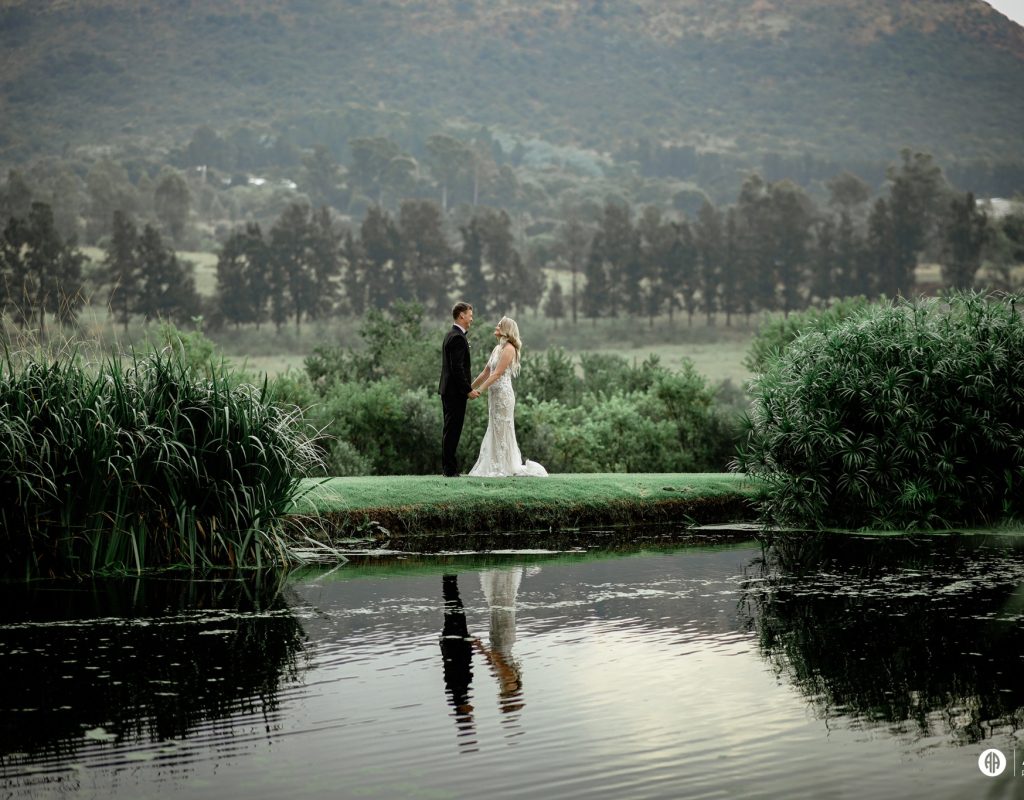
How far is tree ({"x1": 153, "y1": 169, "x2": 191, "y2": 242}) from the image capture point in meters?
106

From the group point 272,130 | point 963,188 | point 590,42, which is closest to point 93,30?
point 272,130

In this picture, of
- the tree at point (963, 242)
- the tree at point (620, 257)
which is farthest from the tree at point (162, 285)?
the tree at point (963, 242)

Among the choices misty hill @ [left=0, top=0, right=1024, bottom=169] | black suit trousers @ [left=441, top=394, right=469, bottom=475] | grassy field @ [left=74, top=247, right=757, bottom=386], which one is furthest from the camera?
misty hill @ [left=0, top=0, right=1024, bottom=169]

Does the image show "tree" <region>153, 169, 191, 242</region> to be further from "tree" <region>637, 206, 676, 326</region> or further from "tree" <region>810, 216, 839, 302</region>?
"tree" <region>810, 216, 839, 302</region>

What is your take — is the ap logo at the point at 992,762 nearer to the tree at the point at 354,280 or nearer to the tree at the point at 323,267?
the tree at the point at 323,267

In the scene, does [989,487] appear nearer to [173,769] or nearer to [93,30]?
[173,769]

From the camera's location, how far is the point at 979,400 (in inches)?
613

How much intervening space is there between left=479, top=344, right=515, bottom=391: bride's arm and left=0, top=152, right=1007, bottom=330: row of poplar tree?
65.9 metres

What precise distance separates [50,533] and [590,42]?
568 feet

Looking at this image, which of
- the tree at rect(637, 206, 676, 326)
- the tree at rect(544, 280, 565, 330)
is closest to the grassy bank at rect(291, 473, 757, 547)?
the tree at rect(637, 206, 676, 326)

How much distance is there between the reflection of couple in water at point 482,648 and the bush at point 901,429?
16.9ft

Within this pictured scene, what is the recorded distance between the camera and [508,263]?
91.2 metres

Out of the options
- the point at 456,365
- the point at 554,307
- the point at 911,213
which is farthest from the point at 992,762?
the point at 911,213

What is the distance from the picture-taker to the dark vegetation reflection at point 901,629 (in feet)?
23.0
